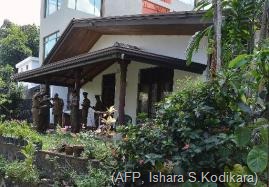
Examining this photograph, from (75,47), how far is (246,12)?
11.2 meters

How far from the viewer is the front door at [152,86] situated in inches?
555

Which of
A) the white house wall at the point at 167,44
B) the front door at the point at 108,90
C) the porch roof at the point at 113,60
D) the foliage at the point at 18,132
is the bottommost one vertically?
the foliage at the point at 18,132

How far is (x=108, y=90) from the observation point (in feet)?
56.1

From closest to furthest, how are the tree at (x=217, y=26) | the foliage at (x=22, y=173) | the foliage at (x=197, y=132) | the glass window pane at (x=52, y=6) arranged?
1. the foliage at (x=197, y=132)
2. the tree at (x=217, y=26)
3. the foliage at (x=22, y=173)
4. the glass window pane at (x=52, y=6)

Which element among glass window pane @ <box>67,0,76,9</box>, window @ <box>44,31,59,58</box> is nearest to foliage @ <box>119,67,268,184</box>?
glass window pane @ <box>67,0,76,9</box>

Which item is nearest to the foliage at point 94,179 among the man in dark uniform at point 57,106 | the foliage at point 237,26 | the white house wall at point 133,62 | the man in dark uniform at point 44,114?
the foliage at point 237,26

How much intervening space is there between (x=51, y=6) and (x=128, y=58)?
14.1m

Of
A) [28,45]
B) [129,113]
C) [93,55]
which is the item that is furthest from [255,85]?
[28,45]

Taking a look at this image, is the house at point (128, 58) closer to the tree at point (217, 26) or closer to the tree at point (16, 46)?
the tree at point (217, 26)

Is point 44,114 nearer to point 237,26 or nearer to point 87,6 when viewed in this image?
point 237,26

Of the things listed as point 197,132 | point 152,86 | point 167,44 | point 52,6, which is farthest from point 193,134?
point 52,6

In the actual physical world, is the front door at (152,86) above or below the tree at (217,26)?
below

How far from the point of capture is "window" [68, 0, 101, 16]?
73.9 ft

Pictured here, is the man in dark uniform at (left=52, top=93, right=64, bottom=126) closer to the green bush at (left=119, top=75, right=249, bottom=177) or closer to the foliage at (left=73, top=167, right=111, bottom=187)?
the foliage at (left=73, top=167, right=111, bottom=187)
